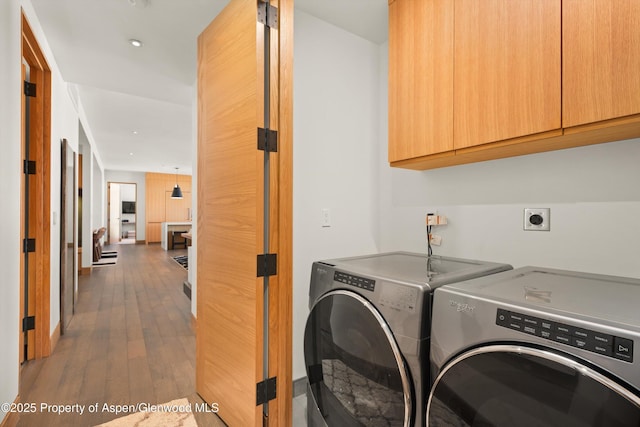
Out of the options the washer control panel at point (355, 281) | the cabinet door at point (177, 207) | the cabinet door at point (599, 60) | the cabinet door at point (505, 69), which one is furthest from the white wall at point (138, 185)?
the cabinet door at point (599, 60)

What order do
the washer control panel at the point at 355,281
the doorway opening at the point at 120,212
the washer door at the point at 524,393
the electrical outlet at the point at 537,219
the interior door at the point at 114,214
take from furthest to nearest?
the interior door at the point at 114,214, the doorway opening at the point at 120,212, the electrical outlet at the point at 537,219, the washer control panel at the point at 355,281, the washer door at the point at 524,393

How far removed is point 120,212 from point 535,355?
1551cm

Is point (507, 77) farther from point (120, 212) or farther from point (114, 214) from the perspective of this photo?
point (120, 212)

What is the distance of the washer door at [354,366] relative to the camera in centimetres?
116

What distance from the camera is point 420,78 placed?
1.67 m

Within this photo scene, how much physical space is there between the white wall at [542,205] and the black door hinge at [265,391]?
1.21 meters

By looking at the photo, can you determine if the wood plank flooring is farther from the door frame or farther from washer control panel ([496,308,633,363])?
washer control panel ([496,308,633,363])

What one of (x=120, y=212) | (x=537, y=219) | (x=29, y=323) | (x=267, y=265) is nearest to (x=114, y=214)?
(x=120, y=212)

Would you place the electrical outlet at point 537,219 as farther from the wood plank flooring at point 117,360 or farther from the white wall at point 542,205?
the wood plank flooring at point 117,360

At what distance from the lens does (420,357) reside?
42.5 inches

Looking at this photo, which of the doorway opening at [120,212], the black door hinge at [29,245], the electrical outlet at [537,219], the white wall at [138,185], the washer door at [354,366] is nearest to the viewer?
the washer door at [354,366]

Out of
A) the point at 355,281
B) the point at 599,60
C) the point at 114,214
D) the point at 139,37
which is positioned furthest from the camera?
the point at 114,214

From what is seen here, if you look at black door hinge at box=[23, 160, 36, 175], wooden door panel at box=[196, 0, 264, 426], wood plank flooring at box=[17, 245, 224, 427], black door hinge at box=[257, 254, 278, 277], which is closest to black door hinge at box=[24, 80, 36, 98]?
black door hinge at box=[23, 160, 36, 175]

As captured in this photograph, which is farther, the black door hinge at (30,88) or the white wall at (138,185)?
the white wall at (138,185)
